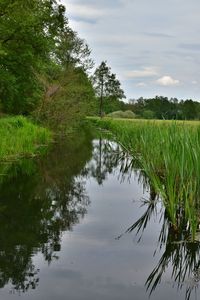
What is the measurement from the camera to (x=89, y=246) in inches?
219

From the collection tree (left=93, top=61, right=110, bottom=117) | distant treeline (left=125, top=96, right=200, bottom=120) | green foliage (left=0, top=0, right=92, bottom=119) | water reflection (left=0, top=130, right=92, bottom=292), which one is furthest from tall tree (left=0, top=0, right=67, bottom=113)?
tree (left=93, top=61, right=110, bottom=117)

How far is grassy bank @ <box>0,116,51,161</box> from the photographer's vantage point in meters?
13.6

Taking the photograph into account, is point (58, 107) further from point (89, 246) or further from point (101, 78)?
point (101, 78)

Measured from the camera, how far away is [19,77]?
2461 centimetres

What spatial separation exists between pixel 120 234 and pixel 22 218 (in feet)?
5.04

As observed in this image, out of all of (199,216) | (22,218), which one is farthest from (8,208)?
(199,216)

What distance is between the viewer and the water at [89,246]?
14.0 ft

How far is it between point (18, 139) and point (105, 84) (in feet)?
211

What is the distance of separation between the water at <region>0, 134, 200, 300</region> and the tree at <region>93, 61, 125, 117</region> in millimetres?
68175

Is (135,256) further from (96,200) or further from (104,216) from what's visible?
(96,200)

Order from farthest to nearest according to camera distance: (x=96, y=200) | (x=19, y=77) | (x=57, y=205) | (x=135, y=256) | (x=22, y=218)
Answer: (x=19, y=77) → (x=96, y=200) → (x=57, y=205) → (x=22, y=218) → (x=135, y=256)

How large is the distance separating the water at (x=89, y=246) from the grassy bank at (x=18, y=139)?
3784 millimetres

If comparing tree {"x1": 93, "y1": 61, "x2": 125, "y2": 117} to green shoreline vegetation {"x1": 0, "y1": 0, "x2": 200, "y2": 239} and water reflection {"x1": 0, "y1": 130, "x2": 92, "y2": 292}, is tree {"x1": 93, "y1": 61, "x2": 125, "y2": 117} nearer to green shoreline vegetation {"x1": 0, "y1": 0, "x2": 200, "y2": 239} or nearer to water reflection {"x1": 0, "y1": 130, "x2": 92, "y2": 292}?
green shoreline vegetation {"x1": 0, "y1": 0, "x2": 200, "y2": 239}

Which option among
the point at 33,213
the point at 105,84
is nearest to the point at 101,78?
the point at 105,84
